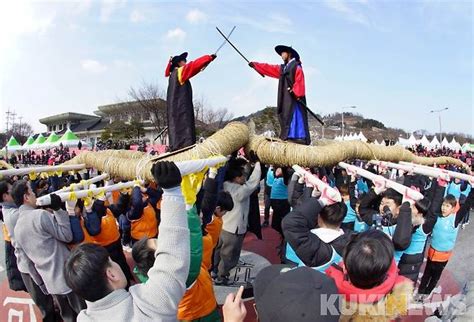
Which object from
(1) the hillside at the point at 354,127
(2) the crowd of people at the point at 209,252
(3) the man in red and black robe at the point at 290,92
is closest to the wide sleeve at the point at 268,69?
(3) the man in red and black robe at the point at 290,92

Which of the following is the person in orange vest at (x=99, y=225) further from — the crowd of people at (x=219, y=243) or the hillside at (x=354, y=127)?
the hillside at (x=354, y=127)

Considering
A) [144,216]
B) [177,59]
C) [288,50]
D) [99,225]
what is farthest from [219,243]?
[288,50]

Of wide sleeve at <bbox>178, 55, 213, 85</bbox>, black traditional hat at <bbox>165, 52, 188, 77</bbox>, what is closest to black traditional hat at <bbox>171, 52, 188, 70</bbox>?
black traditional hat at <bbox>165, 52, 188, 77</bbox>

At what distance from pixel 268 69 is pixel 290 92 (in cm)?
43

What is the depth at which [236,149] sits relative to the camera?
4238 millimetres

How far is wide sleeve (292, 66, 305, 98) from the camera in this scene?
4.64 m

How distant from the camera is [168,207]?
1.58 meters

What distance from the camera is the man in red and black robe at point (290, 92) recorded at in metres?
4.66

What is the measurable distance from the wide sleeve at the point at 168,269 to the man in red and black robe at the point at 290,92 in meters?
3.22

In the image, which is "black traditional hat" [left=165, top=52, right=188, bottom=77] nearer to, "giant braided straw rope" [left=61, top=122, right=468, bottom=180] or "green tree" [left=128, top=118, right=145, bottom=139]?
"giant braided straw rope" [left=61, top=122, right=468, bottom=180]

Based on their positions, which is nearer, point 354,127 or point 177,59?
point 177,59

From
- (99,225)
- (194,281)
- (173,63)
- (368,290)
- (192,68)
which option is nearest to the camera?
(368,290)

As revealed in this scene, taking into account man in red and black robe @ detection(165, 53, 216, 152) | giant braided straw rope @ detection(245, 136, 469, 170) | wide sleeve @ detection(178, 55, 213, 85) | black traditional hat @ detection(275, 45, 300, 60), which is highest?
black traditional hat @ detection(275, 45, 300, 60)

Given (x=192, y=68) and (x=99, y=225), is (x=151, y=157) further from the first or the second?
(x=192, y=68)
